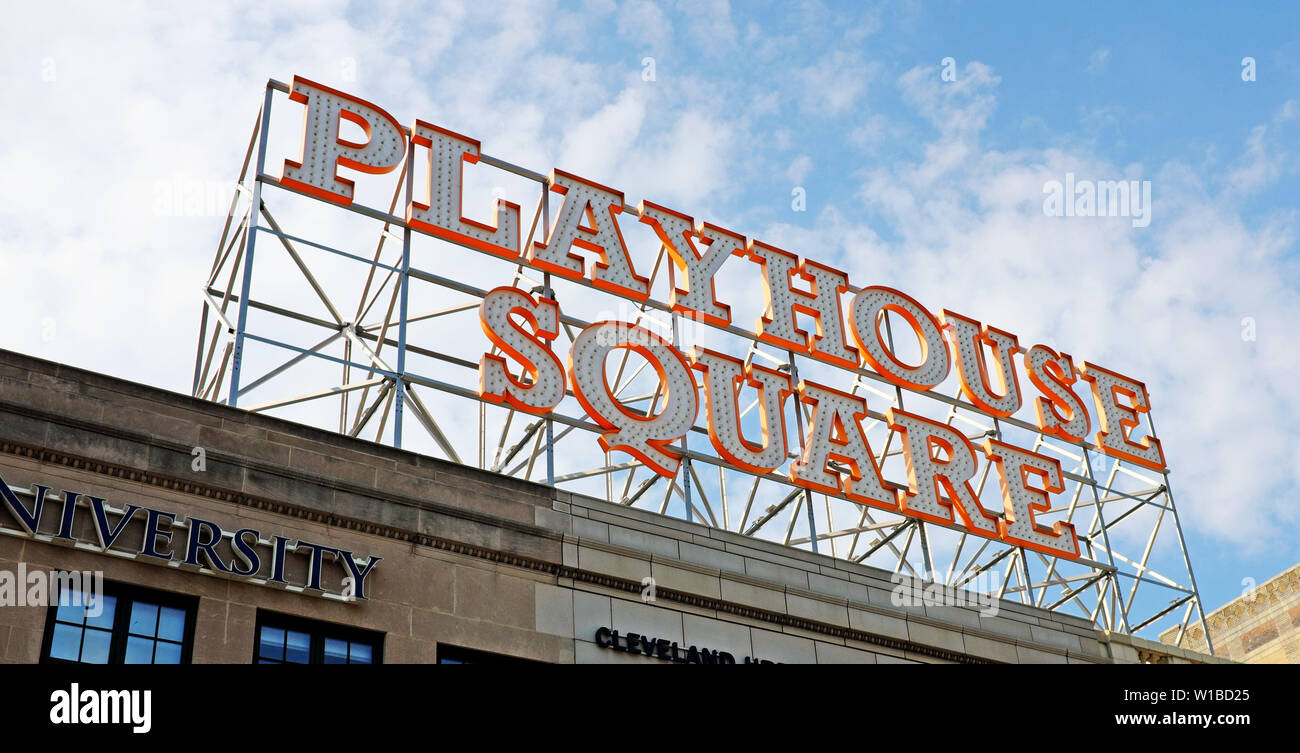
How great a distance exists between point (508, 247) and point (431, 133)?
2690mm

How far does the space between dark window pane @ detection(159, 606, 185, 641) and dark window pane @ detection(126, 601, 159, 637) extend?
0.07 m

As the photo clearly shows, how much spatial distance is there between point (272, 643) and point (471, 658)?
2821 millimetres

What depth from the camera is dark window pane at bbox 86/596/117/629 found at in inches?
707

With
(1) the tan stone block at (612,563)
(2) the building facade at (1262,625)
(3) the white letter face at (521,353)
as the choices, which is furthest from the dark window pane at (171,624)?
(2) the building facade at (1262,625)

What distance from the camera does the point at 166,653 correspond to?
60.0 ft

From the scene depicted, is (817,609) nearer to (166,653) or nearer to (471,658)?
(471,658)

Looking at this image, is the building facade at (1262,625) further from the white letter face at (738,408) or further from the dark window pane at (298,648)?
the dark window pane at (298,648)

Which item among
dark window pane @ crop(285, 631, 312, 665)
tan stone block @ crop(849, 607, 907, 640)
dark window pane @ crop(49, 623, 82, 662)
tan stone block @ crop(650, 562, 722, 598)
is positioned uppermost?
tan stone block @ crop(650, 562, 722, 598)

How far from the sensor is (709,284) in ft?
95.8

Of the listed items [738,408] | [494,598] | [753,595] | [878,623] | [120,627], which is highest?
[738,408]

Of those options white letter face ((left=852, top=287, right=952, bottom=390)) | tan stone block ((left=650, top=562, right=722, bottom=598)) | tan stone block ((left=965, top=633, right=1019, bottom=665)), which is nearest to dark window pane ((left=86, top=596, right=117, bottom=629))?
tan stone block ((left=650, top=562, right=722, bottom=598))

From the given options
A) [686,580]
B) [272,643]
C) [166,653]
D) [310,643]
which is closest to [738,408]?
[686,580]

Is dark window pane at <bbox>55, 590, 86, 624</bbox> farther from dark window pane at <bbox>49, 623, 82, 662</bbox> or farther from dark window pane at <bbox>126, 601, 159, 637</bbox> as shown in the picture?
dark window pane at <bbox>126, 601, 159, 637</bbox>
